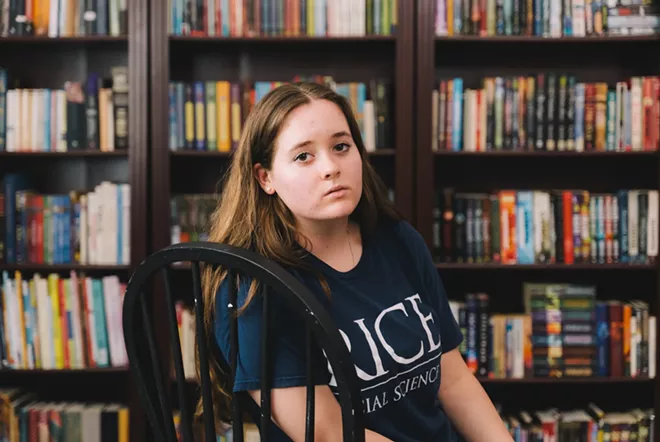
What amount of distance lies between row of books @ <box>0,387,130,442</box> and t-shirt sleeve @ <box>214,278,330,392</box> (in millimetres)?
1752

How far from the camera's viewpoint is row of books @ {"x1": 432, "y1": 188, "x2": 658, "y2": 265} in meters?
2.54

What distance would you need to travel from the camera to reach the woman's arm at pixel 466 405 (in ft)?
4.15

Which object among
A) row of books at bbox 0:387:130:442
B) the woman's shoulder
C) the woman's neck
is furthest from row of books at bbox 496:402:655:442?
the woman's neck

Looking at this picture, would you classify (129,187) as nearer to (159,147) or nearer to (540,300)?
(159,147)

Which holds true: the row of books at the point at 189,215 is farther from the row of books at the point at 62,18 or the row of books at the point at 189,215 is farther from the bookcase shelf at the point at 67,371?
the row of books at the point at 62,18

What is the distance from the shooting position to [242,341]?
99 centimetres

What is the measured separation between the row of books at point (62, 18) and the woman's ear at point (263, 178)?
1.56 meters

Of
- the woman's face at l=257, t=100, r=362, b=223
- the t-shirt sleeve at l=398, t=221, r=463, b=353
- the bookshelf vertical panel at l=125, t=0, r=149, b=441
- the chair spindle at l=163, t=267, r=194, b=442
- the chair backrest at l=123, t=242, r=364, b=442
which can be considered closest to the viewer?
the chair backrest at l=123, t=242, r=364, b=442

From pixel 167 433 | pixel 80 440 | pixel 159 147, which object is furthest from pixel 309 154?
pixel 80 440

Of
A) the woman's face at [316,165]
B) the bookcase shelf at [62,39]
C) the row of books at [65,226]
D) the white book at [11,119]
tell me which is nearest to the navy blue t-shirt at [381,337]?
the woman's face at [316,165]

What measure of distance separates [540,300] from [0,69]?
2039mm

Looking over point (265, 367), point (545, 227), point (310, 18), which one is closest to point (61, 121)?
point (310, 18)

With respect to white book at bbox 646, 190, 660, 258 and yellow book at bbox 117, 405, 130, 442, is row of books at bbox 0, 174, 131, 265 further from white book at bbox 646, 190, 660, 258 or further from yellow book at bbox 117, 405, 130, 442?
white book at bbox 646, 190, 660, 258

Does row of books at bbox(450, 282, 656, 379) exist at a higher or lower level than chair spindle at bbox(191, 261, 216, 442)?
lower
